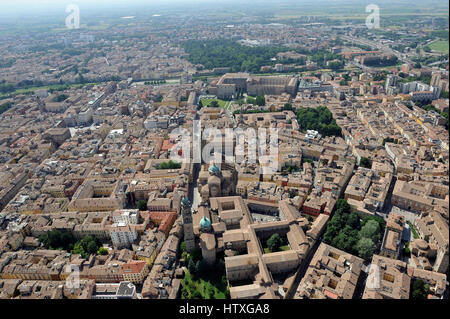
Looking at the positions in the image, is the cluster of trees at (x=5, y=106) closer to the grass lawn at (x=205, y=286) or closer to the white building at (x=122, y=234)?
the white building at (x=122, y=234)

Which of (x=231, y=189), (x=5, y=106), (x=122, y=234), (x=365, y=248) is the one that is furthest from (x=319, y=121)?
(x=5, y=106)

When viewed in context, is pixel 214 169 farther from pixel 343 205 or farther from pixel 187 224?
pixel 343 205

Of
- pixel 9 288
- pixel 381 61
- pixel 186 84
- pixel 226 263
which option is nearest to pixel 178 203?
pixel 226 263

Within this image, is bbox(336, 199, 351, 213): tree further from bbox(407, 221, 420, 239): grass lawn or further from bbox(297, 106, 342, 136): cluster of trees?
bbox(297, 106, 342, 136): cluster of trees

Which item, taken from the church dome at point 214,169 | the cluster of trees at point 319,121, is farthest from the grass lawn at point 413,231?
the cluster of trees at point 319,121

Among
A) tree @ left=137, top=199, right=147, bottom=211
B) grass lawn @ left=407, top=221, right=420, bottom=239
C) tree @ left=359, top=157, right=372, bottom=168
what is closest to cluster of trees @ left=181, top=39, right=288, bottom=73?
tree @ left=359, top=157, right=372, bottom=168

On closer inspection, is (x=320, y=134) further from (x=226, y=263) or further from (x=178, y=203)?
(x=226, y=263)
